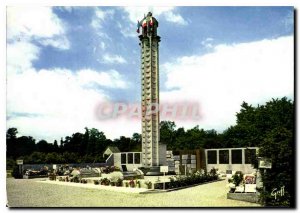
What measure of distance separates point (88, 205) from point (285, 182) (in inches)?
340

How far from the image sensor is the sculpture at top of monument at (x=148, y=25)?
3584 centimetres

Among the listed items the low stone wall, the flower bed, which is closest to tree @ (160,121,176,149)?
the flower bed

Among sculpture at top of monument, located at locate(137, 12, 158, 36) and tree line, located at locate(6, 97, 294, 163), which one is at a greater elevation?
sculpture at top of monument, located at locate(137, 12, 158, 36)

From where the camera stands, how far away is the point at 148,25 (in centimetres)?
3612

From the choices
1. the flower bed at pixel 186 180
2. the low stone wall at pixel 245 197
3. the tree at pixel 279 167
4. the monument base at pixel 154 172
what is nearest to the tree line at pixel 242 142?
the tree at pixel 279 167

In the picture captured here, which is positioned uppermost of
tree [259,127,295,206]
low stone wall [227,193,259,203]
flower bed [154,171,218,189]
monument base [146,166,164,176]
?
tree [259,127,295,206]

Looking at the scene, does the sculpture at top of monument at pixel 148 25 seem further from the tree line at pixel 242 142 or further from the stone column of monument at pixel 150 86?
the tree line at pixel 242 142

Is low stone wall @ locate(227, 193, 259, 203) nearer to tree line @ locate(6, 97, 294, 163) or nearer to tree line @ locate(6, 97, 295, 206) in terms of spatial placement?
tree line @ locate(6, 97, 295, 206)

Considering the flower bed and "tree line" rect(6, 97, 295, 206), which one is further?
the flower bed

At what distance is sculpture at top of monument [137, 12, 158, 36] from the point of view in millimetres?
35844

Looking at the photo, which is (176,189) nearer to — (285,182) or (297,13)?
(285,182)

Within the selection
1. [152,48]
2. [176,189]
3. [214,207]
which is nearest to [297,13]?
[214,207]

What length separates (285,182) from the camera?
53.4ft

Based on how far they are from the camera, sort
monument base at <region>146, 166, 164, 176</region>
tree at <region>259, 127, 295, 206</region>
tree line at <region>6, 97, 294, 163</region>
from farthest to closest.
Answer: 1. tree line at <region>6, 97, 294, 163</region>
2. monument base at <region>146, 166, 164, 176</region>
3. tree at <region>259, 127, 295, 206</region>
